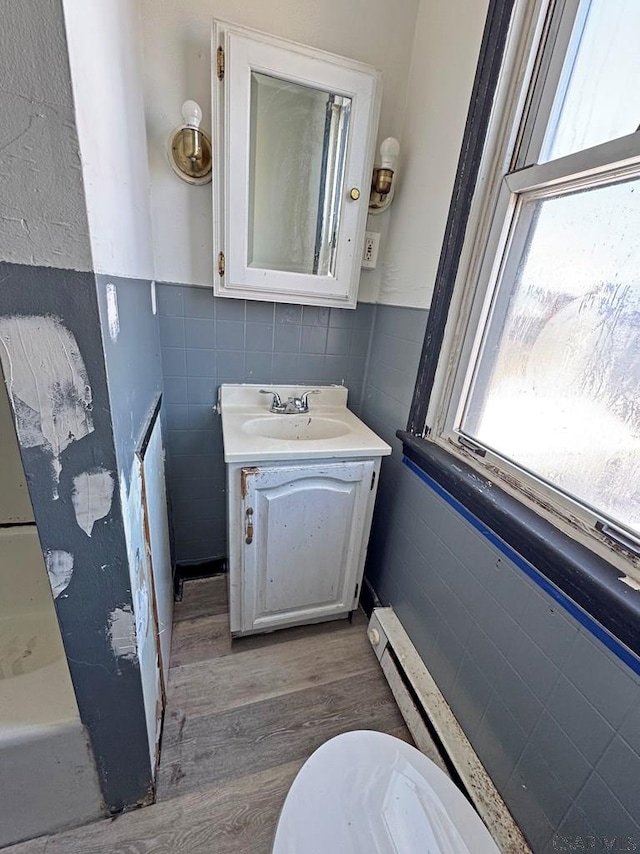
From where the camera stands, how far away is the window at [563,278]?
26.7 inches

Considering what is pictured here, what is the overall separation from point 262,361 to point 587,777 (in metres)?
1.36

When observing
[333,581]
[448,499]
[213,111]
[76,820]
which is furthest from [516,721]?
[213,111]

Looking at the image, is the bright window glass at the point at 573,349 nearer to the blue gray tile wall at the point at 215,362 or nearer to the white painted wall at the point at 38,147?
the blue gray tile wall at the point at 215,362

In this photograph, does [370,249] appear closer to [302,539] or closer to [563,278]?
[563,278]

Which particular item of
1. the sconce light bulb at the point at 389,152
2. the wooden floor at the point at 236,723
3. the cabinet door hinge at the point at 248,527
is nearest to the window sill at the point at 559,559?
the cabinet door hinge at the point at 248,527

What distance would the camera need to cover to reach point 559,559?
676 millimetres

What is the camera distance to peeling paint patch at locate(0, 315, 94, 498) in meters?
0.48

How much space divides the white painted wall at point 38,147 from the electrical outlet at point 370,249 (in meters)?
1.03

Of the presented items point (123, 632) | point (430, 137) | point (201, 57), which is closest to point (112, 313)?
point (123, 632)

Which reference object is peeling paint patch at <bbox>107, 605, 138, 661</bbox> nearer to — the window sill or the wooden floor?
the wooden floor

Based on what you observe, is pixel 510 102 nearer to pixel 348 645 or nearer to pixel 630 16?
pixel 630 16

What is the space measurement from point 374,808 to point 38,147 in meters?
1.24

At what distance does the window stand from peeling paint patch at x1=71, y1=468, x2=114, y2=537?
0.88 meters

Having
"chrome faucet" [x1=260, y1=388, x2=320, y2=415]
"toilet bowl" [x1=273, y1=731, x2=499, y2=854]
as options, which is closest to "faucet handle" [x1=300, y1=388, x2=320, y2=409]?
"chrome faucet" [x1=260, y1=388, x2=320, y2=415]
